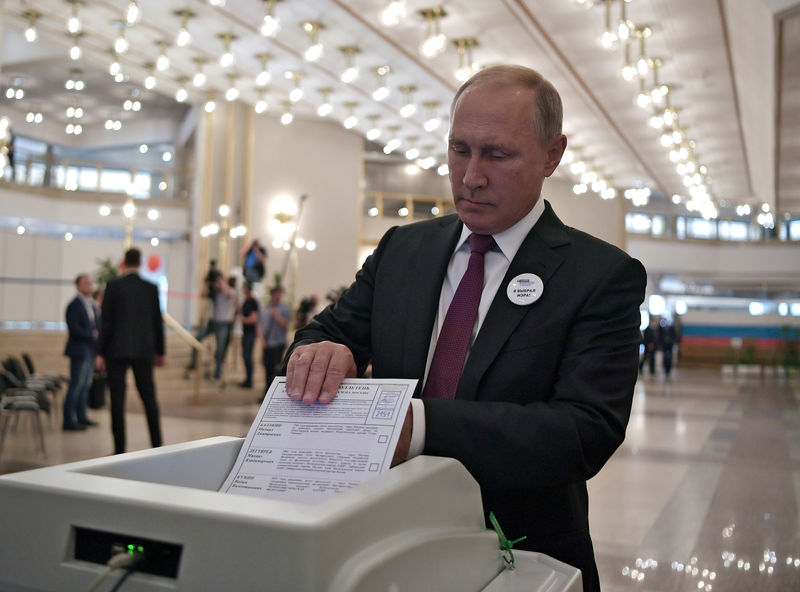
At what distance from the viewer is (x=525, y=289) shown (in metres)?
1.30

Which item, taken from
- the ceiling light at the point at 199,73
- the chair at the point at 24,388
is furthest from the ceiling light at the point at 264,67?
the chair at the point at 24,388

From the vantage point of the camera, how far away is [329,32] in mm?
10492

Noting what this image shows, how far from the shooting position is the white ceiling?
30.5ft

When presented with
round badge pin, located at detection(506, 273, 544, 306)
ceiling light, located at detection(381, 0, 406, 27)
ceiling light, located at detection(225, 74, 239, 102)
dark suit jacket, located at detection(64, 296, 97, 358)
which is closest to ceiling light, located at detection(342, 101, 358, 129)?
ceiling light, located at detection(225, 74, 239, 102)

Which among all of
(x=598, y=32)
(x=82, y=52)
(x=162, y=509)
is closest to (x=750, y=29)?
(x=598, y=32)

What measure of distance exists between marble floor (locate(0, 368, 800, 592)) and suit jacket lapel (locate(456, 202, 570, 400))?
8.21 feet

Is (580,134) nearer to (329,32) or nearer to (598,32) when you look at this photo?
(598,32)

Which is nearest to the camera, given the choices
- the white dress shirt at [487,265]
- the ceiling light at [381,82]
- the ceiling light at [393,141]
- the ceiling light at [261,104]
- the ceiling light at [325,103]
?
the white dress shirt at [487,265]

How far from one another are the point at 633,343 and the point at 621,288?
9 centimetres

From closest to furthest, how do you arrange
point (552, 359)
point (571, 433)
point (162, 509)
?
point (162, 509) → point (571, 433) → point (552, 359)

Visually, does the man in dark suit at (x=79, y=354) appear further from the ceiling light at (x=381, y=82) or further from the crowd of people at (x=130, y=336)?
the ceiling light at (x=381, y=82)

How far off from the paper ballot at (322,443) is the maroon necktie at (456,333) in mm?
268

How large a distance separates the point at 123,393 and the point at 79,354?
2337 mm

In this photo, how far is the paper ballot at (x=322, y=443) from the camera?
3.23 ft
